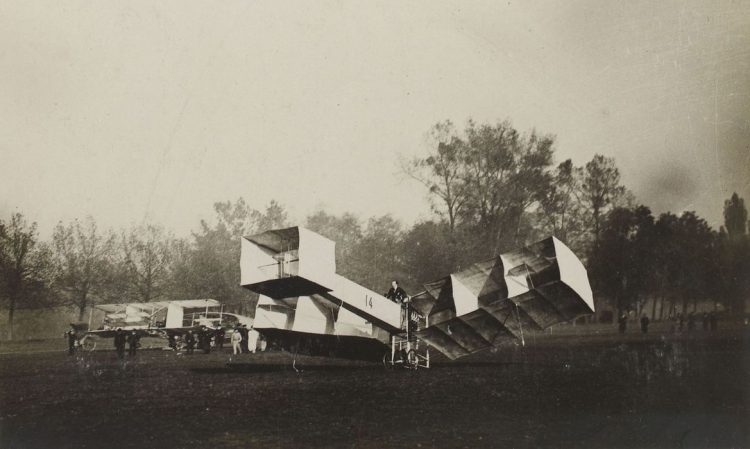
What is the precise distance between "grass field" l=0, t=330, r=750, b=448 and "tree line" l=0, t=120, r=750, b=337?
3188 mm

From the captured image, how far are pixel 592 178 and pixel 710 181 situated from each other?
23.4 feet

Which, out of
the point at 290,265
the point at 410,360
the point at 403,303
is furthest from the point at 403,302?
the point at 290,265

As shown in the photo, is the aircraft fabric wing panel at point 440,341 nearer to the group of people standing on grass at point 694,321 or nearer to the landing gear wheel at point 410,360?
the landing gear wheel at point 410,360

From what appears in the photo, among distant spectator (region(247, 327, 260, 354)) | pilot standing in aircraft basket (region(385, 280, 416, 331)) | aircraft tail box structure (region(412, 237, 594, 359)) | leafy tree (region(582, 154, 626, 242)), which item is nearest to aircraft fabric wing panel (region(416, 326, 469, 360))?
aircraft tail box structure (region(412, 237, 594, 359))

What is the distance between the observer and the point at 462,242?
87.1 ft

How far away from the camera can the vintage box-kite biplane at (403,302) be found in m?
11.4

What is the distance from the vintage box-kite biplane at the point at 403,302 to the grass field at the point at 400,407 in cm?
94

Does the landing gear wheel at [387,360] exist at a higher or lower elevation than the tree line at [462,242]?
lower

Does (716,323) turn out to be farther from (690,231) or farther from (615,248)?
(615,248)

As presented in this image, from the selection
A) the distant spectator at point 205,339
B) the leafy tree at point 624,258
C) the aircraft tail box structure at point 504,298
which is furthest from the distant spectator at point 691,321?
the distant spectator at point 205,339

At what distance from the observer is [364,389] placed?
11148mm

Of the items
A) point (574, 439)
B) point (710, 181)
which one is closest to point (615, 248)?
point (710, 181)

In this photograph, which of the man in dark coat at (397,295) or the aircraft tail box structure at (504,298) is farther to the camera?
the man in dark coat at (397,295)

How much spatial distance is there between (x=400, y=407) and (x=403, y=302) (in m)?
5.64
